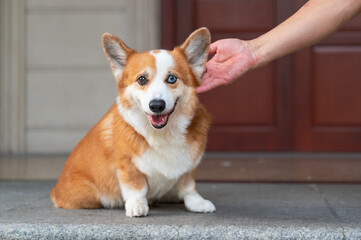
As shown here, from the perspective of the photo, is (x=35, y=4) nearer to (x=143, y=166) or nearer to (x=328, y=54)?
(x=328, y=54)

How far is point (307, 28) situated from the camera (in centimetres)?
189

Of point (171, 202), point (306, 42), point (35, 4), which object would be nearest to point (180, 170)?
point (171, 202)

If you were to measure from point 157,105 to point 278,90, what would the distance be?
288cm

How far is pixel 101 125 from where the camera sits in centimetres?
217

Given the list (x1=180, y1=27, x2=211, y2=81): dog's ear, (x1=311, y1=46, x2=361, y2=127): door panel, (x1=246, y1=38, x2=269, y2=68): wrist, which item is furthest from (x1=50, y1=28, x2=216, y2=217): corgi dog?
(x1=311, y1=46, x2=361, y2=127): door panel

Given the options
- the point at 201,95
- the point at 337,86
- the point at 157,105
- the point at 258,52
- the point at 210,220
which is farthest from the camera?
the point at 201,95

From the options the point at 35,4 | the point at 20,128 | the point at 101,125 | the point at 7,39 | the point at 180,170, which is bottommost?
the point at 20,128

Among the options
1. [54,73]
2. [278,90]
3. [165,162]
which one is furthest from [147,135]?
[54,73]

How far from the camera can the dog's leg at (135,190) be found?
1.98 meters

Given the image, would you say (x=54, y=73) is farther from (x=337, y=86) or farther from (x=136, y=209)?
(x=136, y=209)

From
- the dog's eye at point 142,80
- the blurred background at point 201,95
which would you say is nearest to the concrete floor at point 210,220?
the dog's eye at point 142,80

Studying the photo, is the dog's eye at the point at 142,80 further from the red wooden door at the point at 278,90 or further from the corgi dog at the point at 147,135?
the red wooden door at the point at 278,90

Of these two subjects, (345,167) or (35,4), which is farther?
(35,4)

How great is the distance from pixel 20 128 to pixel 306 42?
3358mm
